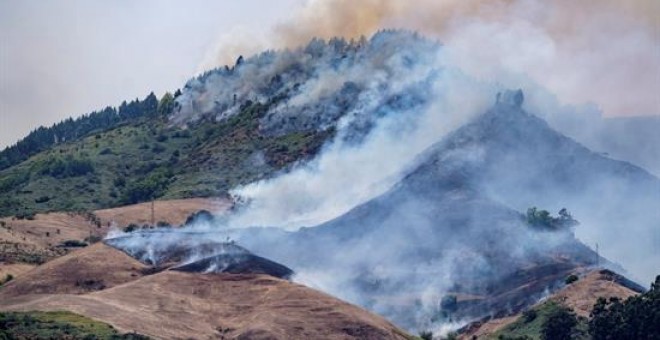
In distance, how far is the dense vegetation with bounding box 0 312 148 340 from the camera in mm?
128000

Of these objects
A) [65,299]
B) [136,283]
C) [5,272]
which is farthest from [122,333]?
[5,272]

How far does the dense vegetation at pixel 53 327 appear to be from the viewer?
128m

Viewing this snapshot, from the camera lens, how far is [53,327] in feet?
433

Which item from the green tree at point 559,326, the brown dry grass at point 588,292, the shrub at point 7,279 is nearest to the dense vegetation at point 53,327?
the shrub at point 7,279

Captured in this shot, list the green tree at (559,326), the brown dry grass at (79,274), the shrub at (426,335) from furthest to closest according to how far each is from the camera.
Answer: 1. the shrub at (426,335)
2. the brown dry grass at (79,274)
3. the green tree at (559,326)

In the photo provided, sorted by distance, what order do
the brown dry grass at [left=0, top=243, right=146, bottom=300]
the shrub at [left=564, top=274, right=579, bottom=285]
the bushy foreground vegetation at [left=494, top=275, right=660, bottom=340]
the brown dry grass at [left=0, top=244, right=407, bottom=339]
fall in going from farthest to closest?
the shrub at [left=564, top=274, right=579, bottom=285] → the brown dry grass at [left=0, top=243, right=146, bottom=300] → the bushy foreground vegetation at [left=494, top=275, right=660, bottom=340] → the brown dry grass at [left=0, top=244, right=407, bottom=339]

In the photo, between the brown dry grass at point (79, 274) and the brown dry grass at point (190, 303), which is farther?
the brown dry grass at point (79, 274)

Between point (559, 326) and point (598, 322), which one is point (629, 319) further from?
point (559, 326)

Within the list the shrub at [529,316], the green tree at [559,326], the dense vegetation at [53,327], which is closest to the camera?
the dense vegetation at [53,327]

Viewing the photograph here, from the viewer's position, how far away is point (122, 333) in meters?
134

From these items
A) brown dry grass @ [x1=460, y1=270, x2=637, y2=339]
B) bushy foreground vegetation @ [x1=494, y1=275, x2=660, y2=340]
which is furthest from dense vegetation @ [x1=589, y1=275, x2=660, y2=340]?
brown dry grass @ [x1=460, y1=270, x2=637, y2=339]

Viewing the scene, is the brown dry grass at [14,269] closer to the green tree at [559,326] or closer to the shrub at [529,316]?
the shrub at [529,316]

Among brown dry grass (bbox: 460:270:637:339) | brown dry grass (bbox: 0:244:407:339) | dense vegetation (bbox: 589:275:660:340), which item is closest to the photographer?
brown dry grass (bbox: 0:244:407:339)

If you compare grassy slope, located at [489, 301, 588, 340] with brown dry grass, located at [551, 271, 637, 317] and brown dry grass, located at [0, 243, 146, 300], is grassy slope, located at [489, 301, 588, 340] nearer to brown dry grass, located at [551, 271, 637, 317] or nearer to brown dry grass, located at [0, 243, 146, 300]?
brown dry grass, located at [551, 271, 637, 317]
